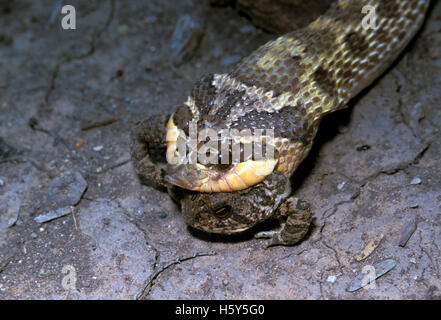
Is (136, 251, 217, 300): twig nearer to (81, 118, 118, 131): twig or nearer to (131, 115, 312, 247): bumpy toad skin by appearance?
(131, 115, 312, 247): bumpy toad skin

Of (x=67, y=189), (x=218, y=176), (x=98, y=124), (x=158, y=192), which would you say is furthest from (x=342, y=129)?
(x=67, y=189)

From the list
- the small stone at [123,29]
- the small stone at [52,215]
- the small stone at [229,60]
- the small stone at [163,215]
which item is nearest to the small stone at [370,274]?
the small stone at [163,215]

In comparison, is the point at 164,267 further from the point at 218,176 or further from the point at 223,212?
the point at 218,176

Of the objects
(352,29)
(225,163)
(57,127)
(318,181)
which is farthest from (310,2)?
(57,127)

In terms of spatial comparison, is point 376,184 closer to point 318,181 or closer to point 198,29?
point 318,181

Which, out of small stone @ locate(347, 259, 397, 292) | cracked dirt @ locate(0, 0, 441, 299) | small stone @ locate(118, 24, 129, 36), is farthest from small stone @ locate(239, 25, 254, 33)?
small stone @ locate(347, 259, 397, 292)
